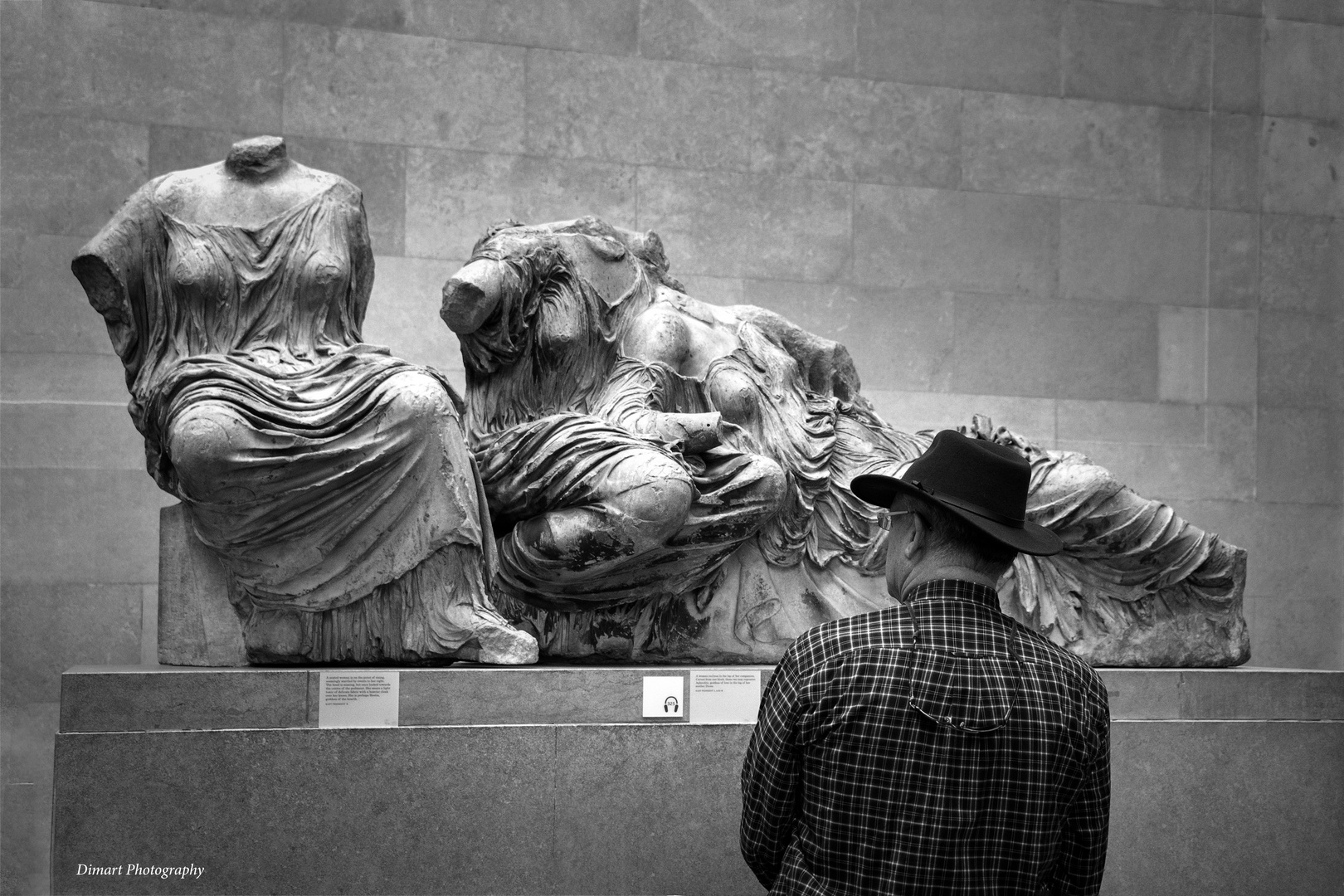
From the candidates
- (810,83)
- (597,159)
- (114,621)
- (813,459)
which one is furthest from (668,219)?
(114,621)

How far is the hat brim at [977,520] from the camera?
2816 millimetres

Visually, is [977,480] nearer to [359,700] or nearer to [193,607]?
[359,700]

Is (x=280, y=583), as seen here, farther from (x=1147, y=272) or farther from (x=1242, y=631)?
(x=1147, y=272)

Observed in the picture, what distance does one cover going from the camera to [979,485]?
113 inches

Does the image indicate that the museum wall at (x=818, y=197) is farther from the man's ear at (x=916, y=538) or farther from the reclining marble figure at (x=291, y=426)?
the man's ear at (x=916, y=538)

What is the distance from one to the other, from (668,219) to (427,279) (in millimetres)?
1283

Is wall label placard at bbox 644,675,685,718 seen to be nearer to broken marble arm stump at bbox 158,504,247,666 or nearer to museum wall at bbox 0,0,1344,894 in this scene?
broken marble arm stump at bbox 158,504,247,666

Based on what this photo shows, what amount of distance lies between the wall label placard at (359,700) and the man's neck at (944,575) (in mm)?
2054

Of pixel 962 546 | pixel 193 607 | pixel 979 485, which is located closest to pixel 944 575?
pixel 962 546

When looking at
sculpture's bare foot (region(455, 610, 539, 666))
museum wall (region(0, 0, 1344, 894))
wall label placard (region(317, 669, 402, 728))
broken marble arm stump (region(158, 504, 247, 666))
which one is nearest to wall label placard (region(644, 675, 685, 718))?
sculpture's bare foot (region(455, 610, 539, 666))

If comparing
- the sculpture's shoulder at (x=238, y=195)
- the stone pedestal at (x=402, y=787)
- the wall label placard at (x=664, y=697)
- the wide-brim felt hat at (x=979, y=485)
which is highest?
the sculpture's shoulder at (x=238, y=195)

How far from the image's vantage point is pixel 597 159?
7684 millimetres

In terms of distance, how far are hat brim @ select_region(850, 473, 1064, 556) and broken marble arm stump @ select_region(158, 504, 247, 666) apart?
2.35 metres

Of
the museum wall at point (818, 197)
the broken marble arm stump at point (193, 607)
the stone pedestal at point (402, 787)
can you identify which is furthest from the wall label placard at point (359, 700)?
the museum wall at point (818, 197)
